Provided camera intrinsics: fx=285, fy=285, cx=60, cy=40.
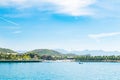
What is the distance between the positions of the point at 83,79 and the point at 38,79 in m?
10.5

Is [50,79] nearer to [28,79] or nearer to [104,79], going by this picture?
[28,79]

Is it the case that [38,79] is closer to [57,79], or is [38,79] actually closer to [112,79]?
[57,79]

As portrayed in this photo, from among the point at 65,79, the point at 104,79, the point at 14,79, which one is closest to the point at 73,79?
the point at 65,79

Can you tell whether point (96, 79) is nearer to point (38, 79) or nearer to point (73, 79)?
point (73, 79)

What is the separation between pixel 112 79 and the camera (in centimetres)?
6719

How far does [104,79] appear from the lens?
220 feet

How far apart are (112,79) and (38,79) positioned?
689 inches

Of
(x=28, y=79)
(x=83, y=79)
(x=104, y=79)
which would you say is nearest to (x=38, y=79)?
(x=28, y=79)

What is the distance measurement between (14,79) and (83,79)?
15.8m

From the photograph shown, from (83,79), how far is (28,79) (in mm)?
12708

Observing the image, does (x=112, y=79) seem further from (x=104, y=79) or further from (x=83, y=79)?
(x=83, y=79)

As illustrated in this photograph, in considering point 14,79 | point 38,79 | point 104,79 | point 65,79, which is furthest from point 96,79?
point 14,79

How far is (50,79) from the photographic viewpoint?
65.3m

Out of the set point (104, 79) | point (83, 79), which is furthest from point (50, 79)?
point (104, 79)
